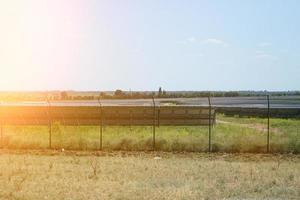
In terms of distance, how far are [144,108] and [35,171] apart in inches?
940

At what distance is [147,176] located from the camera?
57.3 ft

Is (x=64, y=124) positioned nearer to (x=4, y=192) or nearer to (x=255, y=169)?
(x=255, y=169)

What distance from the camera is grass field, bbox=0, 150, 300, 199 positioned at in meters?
14.6

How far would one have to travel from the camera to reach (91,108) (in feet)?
140

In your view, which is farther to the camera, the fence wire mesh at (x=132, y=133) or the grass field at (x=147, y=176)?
the fence wire mesh at (x=132, y=133)

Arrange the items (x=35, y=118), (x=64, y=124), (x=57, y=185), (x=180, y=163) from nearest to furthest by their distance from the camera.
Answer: (x=57, y=185) → (x=180, y=163) → (x=64, y=124) → (x=35, y=118)

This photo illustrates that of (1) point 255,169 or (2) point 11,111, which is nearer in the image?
(1) point 255,169

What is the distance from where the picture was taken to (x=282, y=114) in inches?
2250

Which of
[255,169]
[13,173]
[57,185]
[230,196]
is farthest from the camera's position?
[255,169]

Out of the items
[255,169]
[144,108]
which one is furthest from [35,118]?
[255,169]

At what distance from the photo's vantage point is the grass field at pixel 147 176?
14.6 metres

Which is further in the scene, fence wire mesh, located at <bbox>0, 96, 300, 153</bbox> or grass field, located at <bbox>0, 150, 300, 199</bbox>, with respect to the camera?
fence wire mesh, located at <bbox>0, 96, 300, 153</bbox>

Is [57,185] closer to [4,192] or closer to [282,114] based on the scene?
[4,192]

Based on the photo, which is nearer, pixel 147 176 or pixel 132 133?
pixel 147 176
